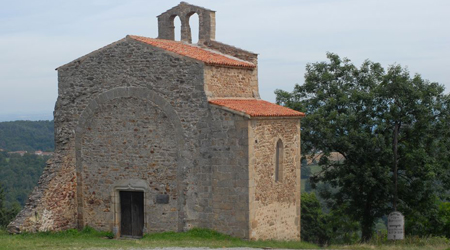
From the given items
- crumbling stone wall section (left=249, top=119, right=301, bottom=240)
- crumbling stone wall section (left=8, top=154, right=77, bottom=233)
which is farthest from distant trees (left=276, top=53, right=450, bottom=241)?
crumbling stone wall section (left=8, top=154, right=77, bottom=233)

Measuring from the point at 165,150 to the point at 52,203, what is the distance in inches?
176

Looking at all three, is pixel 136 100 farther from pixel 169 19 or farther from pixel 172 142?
pixel 169 19

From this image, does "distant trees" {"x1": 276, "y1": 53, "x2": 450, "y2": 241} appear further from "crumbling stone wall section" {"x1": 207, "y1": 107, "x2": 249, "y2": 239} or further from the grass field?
"crumbling stone wall section" {"x1": 207, "y1": 107, "x2": 249, "y2": 239}

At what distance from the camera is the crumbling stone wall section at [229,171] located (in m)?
17.7

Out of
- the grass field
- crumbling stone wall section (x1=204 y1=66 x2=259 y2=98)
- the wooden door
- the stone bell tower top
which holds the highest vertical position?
the stone bell tower top

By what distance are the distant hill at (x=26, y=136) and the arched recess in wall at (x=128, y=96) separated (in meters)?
81.8

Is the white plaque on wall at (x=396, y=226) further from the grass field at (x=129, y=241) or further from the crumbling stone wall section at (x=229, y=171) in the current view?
the crumbling stone wall section at (x=229, y=171)

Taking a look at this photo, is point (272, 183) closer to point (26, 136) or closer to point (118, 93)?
point (118, 93)

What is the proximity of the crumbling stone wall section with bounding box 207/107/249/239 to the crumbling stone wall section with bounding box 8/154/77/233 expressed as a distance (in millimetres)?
5400

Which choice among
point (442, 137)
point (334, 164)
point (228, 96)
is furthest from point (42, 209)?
point (442, 137)

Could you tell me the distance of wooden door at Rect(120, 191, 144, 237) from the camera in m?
19.7

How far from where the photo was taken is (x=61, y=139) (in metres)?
20.5

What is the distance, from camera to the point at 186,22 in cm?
2325

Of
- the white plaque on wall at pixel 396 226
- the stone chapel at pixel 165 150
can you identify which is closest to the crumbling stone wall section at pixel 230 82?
the stone chapel at pixel 165 150
